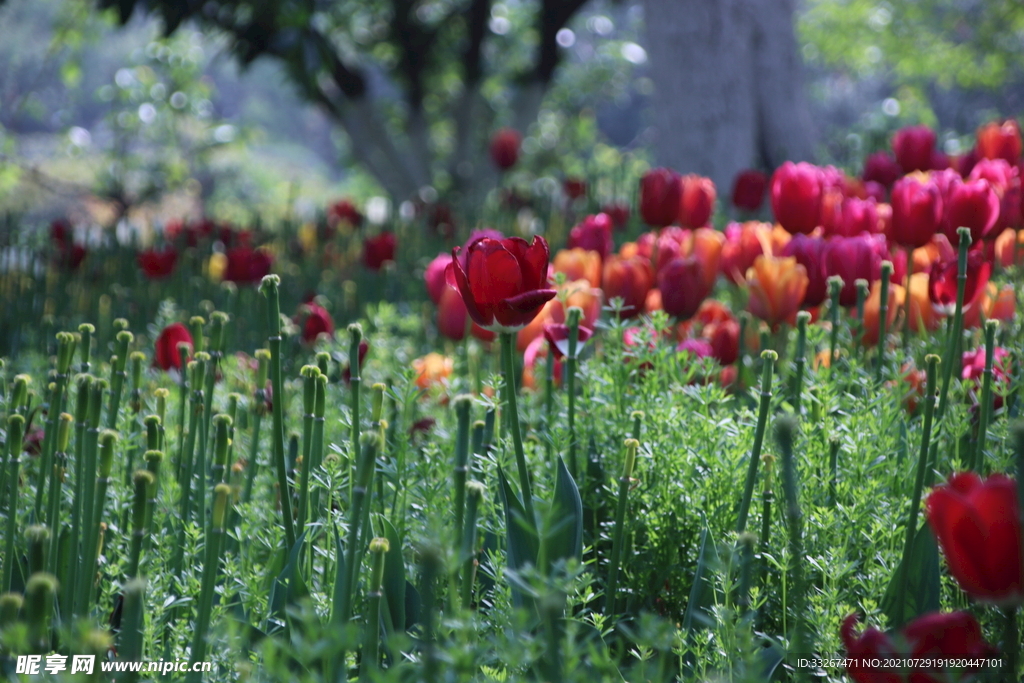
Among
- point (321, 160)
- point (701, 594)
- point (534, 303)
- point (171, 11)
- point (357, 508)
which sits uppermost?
point (321, 160)

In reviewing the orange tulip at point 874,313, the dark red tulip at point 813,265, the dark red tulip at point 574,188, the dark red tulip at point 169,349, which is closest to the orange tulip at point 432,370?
the dark red tulip at point 169,349

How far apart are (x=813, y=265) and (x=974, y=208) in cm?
39

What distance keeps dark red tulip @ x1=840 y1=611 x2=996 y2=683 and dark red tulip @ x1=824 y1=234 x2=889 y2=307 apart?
1.27 meters

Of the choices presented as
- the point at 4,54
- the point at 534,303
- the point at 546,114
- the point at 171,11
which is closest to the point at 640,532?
the point at 534,303

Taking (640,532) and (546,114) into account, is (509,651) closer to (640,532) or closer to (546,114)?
(640,532)

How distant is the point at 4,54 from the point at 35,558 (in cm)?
2372

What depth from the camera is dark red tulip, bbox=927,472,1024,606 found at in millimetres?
655

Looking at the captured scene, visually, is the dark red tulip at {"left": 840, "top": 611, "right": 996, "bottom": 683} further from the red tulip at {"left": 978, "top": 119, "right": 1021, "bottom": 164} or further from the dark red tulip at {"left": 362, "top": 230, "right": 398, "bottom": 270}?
the dark red tulip at {"left": 362, "top": 230, "right": 398, "bottom": 270}

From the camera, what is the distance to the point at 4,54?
806 inches

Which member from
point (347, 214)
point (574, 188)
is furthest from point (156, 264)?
point (574, 188)

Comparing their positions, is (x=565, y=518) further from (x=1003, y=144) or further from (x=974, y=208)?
(x=1003, y=144)

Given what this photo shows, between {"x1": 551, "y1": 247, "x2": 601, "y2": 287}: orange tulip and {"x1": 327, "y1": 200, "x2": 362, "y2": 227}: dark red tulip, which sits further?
{"x1": 327, "y1": 200, "x2": 362, "y2": 227}: dark red tulip

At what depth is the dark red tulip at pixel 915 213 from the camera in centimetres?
184

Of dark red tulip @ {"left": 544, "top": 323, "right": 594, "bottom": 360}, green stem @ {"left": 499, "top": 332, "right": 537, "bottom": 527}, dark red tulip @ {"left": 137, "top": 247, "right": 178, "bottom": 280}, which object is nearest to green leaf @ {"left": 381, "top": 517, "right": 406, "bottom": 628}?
green stem @ {"left": 499, "top": 332, "right": 537, "bottom": 527}
